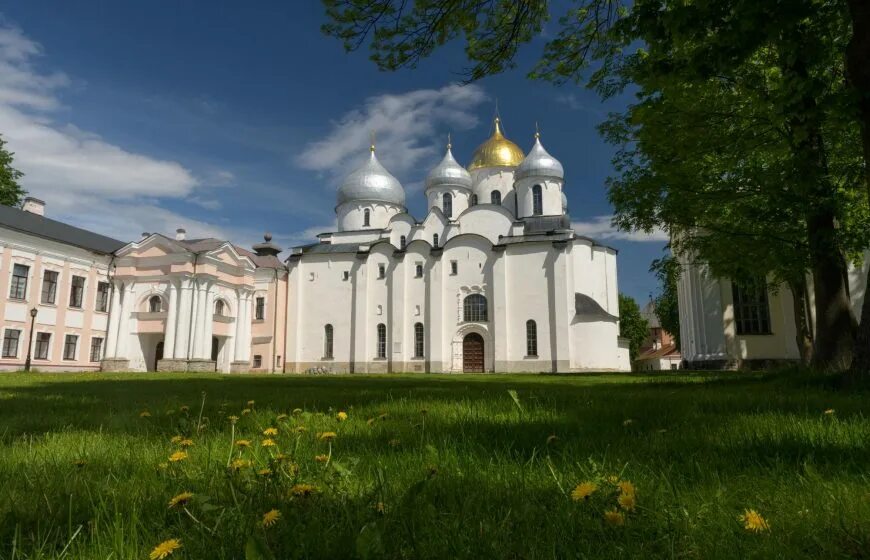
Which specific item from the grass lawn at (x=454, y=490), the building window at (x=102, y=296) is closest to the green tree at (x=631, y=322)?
the building window at (x=102, y=296)

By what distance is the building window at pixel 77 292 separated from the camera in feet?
112

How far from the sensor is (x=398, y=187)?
49.7 metres

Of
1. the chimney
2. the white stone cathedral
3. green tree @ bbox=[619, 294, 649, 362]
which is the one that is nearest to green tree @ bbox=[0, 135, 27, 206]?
the chimney

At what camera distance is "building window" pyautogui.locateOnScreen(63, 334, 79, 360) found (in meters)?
33.4

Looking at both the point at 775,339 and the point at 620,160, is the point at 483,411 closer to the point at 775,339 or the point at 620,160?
the point at 620,160

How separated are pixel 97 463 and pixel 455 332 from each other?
36187mm

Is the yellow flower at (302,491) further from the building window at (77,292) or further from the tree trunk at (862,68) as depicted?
the building window at (77,292)

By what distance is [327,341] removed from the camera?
139 feet

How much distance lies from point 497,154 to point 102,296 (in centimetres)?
3315

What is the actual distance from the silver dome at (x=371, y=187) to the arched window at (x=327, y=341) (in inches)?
483

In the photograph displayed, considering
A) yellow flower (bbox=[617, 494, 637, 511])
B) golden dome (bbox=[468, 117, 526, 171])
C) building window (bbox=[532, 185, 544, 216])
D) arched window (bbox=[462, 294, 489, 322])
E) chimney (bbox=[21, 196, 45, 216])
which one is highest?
golden dome (bbox=[468, 117, 526, 171])

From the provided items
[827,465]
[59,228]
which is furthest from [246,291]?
[827,465]

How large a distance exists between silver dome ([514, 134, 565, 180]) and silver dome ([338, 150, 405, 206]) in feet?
36.4

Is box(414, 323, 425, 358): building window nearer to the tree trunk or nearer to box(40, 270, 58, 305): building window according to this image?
box(40, 270, 58, 305): building window
